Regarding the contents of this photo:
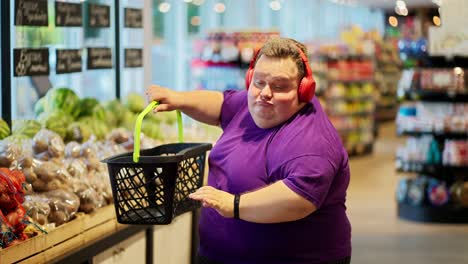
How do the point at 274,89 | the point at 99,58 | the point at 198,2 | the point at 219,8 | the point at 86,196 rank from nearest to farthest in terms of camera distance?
the point at 274,89, the point at 86,196, the point at 99,58, the point at 198,2, the point at 219,8

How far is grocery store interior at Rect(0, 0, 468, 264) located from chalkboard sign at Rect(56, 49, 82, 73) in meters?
0.01

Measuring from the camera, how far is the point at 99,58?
597 centimetres

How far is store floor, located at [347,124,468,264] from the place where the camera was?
7.39 m

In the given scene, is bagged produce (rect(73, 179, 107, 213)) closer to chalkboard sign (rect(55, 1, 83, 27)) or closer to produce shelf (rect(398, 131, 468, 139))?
chalkboard sign (rect(55, 1, 83, 27))

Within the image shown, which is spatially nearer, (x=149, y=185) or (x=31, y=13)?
(x=149, y=185)

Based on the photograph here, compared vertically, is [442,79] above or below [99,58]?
below

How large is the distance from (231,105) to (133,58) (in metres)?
3.40

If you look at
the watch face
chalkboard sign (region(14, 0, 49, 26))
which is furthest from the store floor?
chalkboard sign (region(14, 0, 49, 26))

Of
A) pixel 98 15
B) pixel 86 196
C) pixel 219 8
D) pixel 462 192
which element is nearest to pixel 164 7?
pixel 219 8

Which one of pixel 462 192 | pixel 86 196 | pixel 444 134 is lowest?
pixel 462 192

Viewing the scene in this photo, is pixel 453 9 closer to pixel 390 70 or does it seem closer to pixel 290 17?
pixel 290 17

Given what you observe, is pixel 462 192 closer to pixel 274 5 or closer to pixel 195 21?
pixel 195 21

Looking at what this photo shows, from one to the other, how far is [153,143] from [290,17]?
49.7ft

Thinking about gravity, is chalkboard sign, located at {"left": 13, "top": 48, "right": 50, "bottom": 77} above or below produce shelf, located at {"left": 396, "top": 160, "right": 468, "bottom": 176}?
above
